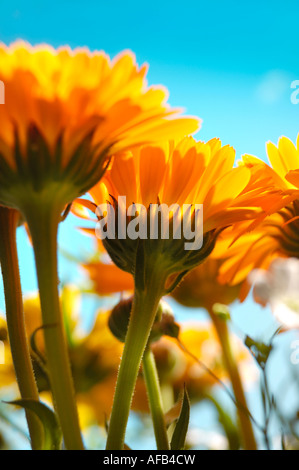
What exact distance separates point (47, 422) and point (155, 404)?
0.09 meters

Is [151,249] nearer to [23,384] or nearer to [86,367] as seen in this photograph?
[23,384]

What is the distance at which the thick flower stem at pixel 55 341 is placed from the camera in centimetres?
22

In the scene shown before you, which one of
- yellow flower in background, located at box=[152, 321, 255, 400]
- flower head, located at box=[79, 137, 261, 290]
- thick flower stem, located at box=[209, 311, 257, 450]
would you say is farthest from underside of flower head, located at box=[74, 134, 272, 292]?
yellow flower in background, located at box=[152, 321, 255, 400]

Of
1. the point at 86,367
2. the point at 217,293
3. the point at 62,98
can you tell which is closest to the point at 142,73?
the point at 62,98

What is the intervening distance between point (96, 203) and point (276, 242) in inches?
5.7

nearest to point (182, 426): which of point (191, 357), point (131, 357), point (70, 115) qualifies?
point (131, 357)

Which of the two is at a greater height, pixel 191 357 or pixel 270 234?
pixel 270 234

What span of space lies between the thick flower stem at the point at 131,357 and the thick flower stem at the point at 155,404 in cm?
7

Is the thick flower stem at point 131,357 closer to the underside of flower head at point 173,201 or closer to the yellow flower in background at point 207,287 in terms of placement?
the underside of flower head at point 173,201

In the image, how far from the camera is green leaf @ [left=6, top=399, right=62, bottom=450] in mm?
227

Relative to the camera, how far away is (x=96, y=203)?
1.00ft

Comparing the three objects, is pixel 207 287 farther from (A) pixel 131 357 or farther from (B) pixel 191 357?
(A) pixel 131 357

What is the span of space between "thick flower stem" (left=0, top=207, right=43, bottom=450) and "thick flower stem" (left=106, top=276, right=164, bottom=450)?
0.04m

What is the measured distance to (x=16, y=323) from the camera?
26cm
